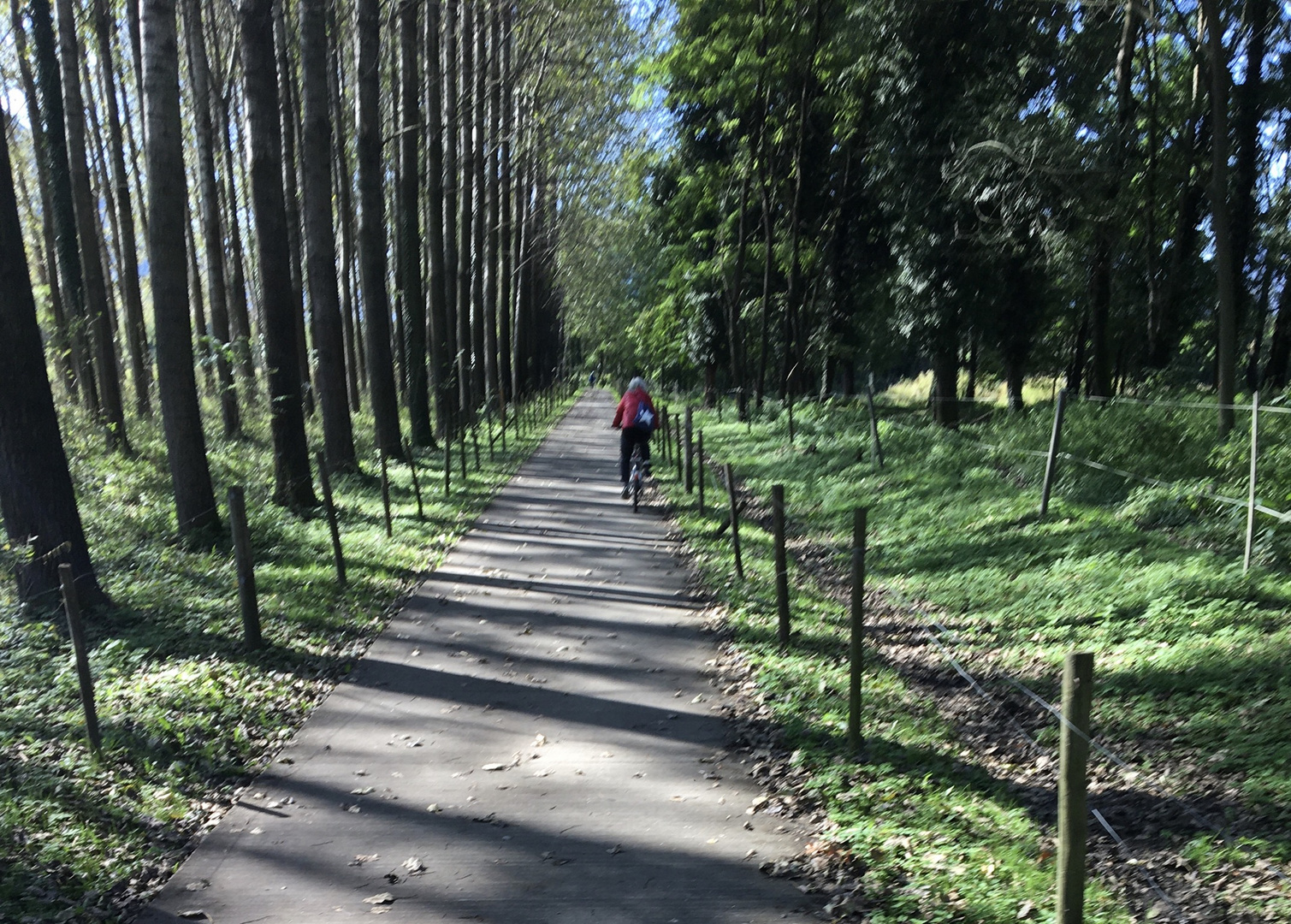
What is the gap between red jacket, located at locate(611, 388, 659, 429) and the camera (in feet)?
55.1

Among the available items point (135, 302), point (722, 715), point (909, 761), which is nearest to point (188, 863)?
point (722, 715)

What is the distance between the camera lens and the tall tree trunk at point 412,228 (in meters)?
21.5

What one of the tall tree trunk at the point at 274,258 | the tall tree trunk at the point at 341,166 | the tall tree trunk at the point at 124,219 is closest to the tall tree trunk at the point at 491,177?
the tall tree trunk at the point at 341,166

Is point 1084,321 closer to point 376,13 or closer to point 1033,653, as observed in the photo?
point 376,13

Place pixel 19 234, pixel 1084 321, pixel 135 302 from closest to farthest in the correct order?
1. pixel 19 234
2. pixel 135 302
3. pixel 1084 321

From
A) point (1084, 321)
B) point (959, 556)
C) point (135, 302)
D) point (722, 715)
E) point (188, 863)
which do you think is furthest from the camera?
point (1084, 321)

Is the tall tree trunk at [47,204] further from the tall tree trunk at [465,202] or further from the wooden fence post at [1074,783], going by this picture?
the wooden fence post at [1074,783]

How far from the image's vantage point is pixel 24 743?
20.3 ft

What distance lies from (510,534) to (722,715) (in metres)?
7.86

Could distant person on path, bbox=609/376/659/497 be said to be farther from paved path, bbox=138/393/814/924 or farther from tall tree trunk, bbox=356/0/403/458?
paved path, bbox=138/393/814/924

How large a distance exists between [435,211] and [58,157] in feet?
28.8

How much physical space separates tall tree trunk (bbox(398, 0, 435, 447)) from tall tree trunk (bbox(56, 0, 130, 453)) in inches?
235

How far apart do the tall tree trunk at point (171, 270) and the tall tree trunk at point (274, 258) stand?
212 cm

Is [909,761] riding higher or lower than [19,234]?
lower
